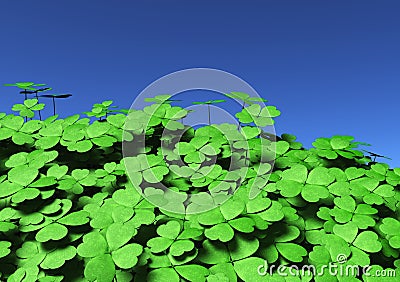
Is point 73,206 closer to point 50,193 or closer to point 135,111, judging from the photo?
point 50,193

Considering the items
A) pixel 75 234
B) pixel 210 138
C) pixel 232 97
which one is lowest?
pixel 75 234

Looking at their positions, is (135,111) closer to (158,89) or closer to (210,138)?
(158,89)

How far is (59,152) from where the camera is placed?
212 cm

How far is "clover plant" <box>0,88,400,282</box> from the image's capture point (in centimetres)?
146

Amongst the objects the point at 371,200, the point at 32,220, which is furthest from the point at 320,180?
the point at 32,220

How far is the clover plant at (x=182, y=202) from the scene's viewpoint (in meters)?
1.46

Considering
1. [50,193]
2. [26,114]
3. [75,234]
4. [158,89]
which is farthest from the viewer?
[26,114]

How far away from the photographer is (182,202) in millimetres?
1663

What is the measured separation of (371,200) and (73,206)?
3.92ft

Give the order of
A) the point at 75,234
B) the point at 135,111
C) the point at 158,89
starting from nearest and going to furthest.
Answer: the point at 75,234
the point at 158,89
the point at 135,111

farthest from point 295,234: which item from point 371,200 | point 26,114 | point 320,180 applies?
point 26,114

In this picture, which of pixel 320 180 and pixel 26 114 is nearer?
pixel 320 180

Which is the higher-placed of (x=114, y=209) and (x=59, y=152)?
(x=59, y=152)

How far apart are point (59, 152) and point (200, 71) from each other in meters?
0.80
